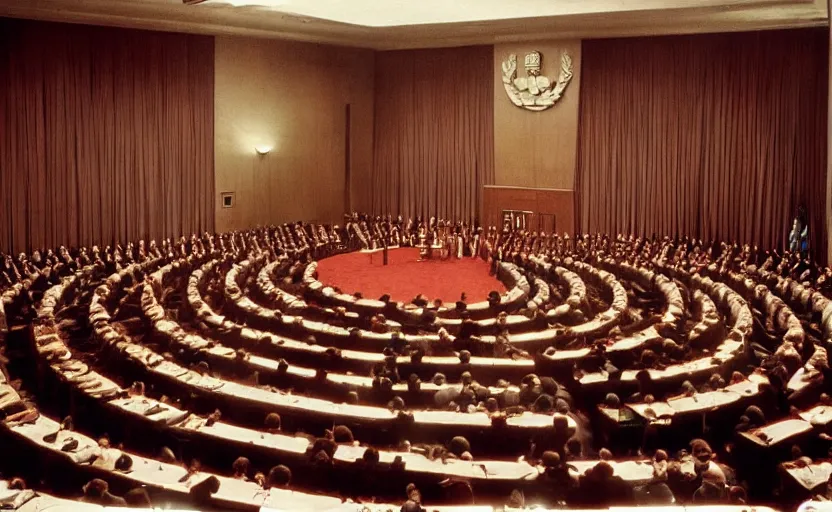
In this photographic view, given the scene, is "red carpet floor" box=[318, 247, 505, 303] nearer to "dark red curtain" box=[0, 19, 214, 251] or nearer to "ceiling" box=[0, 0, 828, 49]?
"dark red curtain" box=[0, 19, 214, 251]

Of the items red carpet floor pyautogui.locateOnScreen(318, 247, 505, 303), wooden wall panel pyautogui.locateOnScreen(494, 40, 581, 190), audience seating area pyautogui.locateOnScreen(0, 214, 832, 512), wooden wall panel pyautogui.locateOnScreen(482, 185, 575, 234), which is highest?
wooden wall panel pyautogui.locateOnScreen(494, 40, 581, 190)

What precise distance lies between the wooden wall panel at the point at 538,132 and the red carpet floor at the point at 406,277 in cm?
422

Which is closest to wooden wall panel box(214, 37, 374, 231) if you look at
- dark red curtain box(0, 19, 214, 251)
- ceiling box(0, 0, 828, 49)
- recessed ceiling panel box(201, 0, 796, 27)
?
dark red curtain box(0, 19, 214, 251)

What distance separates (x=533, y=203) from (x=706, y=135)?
542 cm

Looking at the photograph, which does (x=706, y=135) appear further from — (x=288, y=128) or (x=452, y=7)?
(x=288, y=128)

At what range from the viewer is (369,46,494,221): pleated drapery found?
25906 millimetres

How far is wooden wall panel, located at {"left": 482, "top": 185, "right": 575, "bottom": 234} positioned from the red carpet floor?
3.58 meters

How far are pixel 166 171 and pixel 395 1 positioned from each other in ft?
27.8

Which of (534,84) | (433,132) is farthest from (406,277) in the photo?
(433,132)

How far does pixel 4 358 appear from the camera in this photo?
1206 centimetres

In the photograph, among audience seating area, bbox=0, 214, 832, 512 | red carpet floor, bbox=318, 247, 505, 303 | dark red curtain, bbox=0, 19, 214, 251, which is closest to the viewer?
audience seating area, bbox=0, 214, 832, 512

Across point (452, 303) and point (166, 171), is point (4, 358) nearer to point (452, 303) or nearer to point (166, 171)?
point (452, 303)

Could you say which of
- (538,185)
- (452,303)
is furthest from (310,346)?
(538,185)

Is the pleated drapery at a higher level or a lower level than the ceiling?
lower
